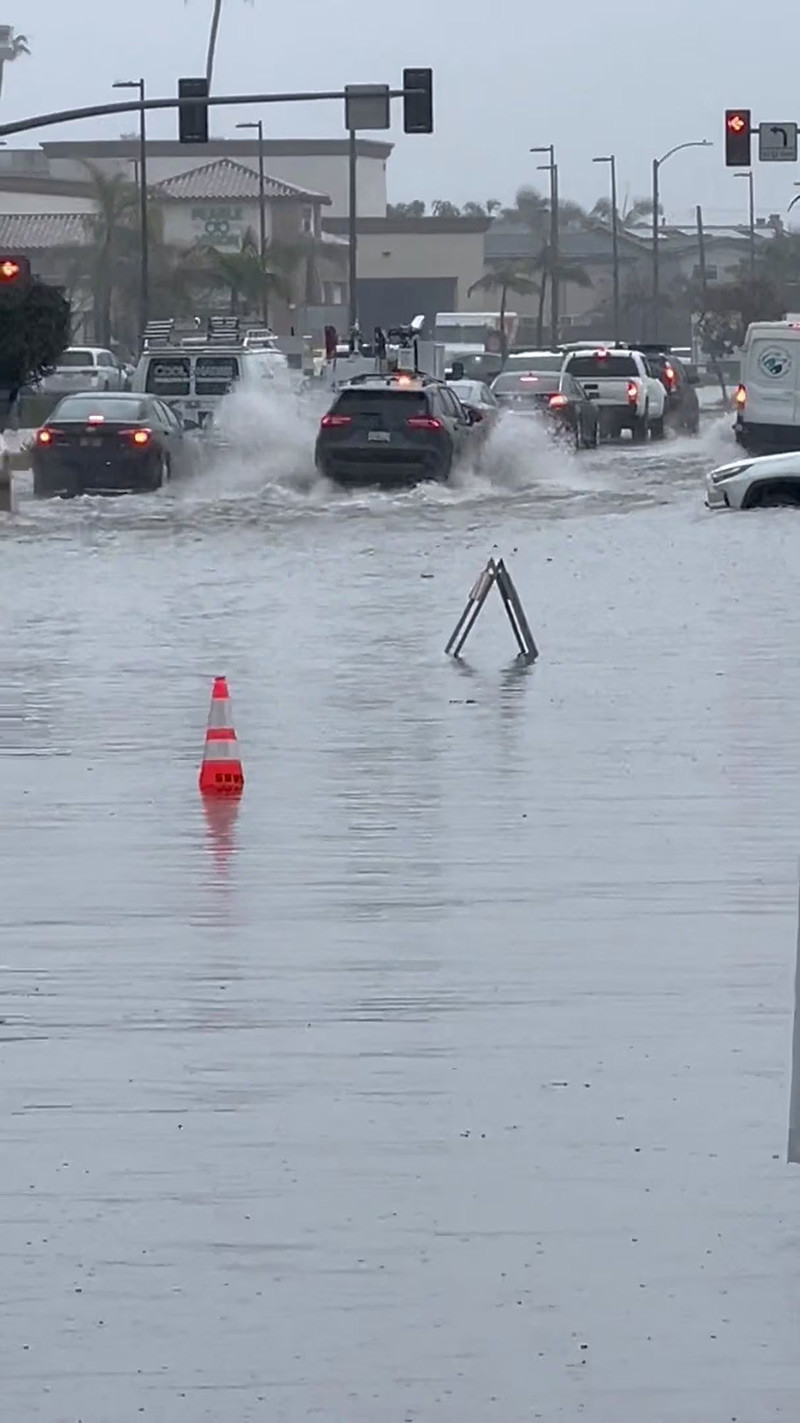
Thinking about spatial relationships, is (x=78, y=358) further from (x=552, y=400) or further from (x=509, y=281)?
(x=509, y=281)

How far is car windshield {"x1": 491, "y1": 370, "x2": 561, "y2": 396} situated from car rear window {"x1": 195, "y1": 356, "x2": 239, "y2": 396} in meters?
7.25

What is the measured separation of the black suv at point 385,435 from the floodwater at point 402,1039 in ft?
57.4

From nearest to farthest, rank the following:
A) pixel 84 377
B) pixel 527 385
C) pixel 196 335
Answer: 1. pixel 196 335
2. pixel 527 385
3. pixel 84 377

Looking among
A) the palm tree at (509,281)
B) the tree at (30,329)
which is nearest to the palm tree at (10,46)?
the palm tree at (509,281)

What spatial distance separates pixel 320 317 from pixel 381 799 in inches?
2896

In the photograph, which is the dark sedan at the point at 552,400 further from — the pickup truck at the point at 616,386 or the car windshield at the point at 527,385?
the pickup truck at the point at 616,386

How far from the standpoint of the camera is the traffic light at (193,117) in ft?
133

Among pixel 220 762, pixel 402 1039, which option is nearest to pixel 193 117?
pixel 220 762

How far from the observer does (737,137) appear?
45594 mm

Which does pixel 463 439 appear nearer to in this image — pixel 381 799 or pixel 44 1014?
pixel 381 799

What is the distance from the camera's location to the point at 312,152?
453 feet

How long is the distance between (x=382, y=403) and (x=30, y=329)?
13862 millimetres

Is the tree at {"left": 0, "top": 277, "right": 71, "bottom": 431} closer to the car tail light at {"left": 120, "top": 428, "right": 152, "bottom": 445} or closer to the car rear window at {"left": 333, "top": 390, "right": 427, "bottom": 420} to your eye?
the car tail light at {"left": 120, "top": 428, "right": 152, "bottom": 445}

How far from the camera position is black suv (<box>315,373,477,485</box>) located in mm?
39031
